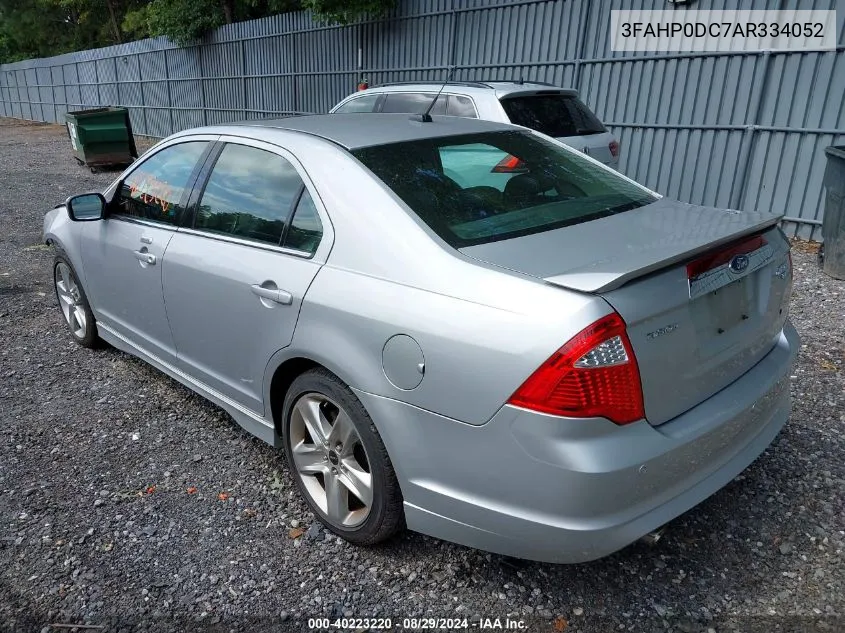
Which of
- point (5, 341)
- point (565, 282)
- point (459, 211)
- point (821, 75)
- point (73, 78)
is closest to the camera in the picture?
point (565, 282)

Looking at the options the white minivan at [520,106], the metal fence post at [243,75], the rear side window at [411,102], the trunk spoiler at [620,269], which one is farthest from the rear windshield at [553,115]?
the metal fence post at [243,75]

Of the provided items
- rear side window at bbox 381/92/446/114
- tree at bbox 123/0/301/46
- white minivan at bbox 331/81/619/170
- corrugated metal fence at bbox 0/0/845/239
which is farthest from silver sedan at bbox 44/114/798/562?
tree at bbox 123/0/301/46

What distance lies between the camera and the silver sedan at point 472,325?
6.79 ft

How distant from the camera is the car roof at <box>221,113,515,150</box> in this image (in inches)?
120

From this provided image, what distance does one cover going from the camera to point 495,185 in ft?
9.57

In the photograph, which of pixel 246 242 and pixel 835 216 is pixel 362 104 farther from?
pixel 246 242

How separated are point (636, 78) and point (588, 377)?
789 centimetres

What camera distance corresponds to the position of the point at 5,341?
5.20 meters

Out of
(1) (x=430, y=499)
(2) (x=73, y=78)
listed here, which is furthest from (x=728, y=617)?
(2) (x=73, y=78)

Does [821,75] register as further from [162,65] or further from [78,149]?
[162,65]

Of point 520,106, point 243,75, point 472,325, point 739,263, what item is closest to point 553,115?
point 520,106

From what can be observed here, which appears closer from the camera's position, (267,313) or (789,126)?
(267,313)

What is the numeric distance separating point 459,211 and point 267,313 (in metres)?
0.92

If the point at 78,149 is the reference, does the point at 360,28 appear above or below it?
above
